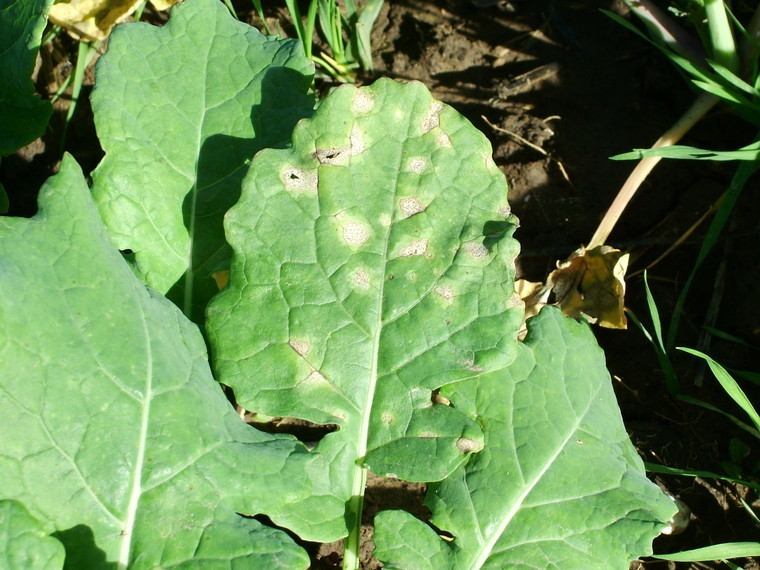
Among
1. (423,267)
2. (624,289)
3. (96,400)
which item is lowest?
(624,289)

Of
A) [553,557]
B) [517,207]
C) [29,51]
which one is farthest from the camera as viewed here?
[517,207]

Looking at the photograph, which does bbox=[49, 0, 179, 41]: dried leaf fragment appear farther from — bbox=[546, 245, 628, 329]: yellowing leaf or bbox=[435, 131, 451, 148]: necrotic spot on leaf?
bbox=[546, 245, 628, 329]: yellowing leaf

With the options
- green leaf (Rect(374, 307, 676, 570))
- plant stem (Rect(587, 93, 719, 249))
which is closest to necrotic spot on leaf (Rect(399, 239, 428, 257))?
green leaf (Rect(374, 307, 676, 570))

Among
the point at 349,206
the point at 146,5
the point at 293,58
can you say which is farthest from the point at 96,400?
the point at 146,5

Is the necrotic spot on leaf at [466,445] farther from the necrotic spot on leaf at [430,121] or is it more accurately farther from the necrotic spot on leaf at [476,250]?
the necrotic spot on leaf at [430,121]

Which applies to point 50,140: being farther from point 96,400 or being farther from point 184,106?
point 96,400

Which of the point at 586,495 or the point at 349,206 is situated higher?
the point at 349,206

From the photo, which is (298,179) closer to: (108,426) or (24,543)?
(108,426)
